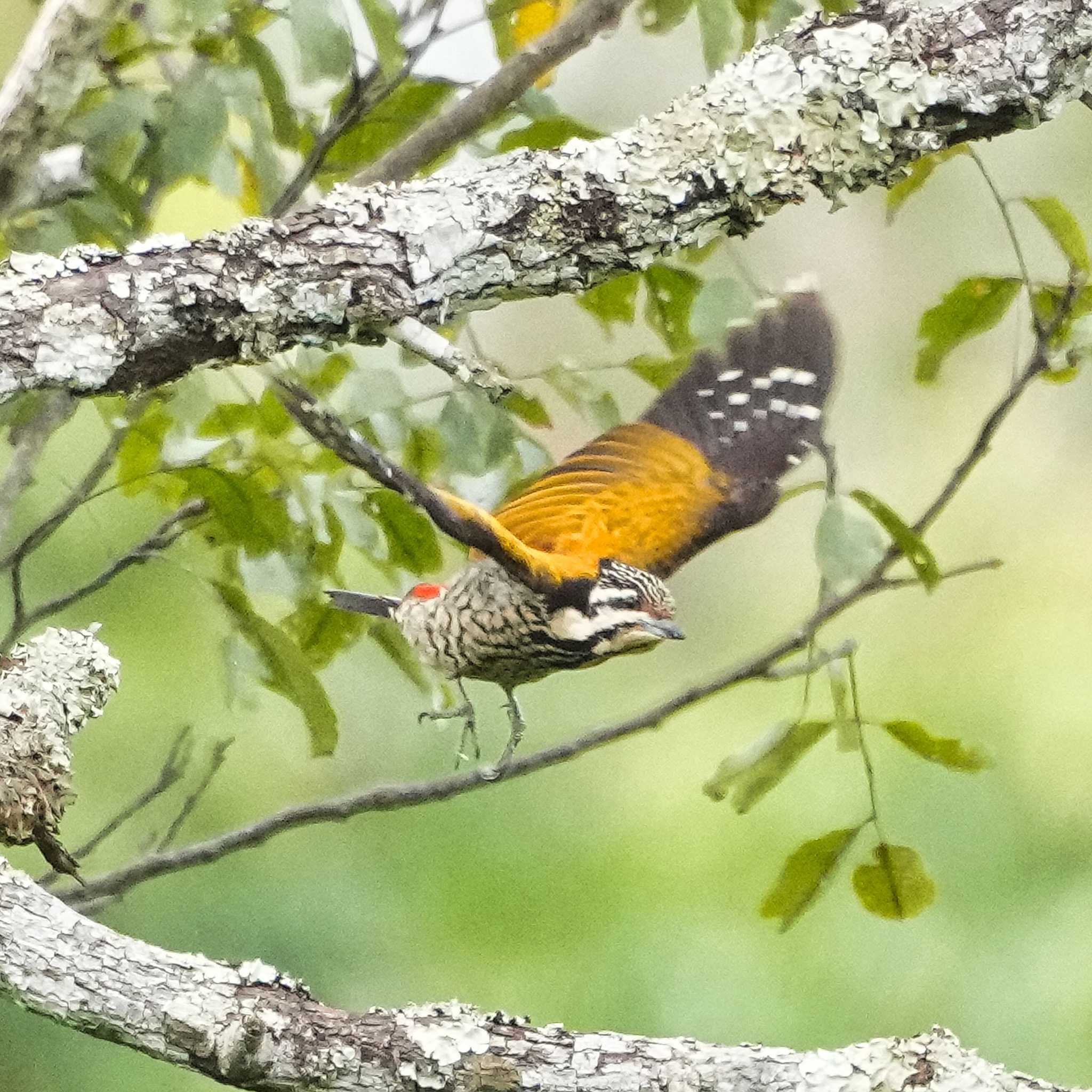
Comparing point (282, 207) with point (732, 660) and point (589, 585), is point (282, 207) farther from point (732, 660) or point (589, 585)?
point (732, 660)

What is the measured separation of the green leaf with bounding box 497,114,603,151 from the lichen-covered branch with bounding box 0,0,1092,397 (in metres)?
0.20

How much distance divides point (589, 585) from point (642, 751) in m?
1.07

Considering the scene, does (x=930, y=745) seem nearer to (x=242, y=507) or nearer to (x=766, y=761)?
(x=766, y=761)

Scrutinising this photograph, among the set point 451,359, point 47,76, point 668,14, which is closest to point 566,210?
point 451,359

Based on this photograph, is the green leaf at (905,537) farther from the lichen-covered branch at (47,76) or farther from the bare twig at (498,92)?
the lichen-covered branch at (47,76)

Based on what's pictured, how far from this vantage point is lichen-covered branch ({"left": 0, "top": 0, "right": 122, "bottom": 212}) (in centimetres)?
61

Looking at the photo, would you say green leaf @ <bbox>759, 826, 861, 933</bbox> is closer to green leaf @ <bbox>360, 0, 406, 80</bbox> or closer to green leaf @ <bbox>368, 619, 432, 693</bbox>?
green leaf @ <bbox>368, 619, 432, 693</bbox>

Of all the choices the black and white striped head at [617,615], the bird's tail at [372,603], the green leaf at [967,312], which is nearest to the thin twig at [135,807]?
the bird's tail at [372,603]

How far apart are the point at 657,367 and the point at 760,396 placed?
220 millimetres

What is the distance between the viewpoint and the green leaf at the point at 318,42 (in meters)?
0.60

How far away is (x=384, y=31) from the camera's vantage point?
646 millimetres

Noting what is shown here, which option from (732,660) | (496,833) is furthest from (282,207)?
(496,833)

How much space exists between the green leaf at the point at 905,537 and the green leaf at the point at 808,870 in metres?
0.15

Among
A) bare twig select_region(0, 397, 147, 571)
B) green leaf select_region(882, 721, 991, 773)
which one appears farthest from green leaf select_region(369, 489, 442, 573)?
green leaf select_region(882, 721, 991, 773)
